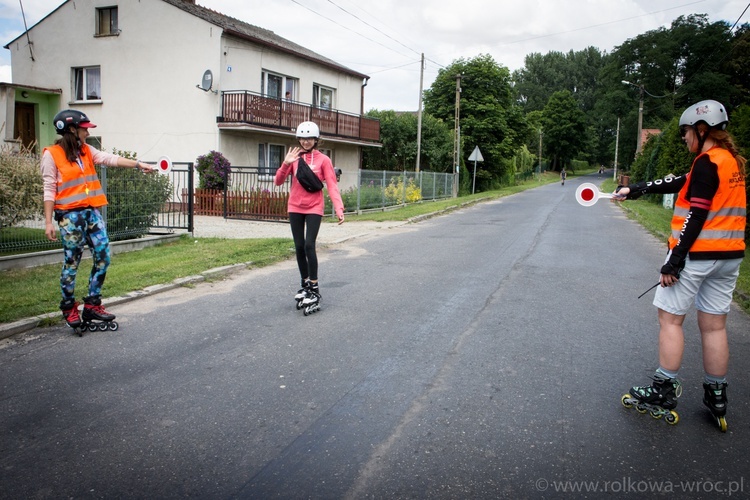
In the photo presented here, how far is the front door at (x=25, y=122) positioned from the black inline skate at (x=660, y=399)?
82.0 feet

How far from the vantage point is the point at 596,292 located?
751cm

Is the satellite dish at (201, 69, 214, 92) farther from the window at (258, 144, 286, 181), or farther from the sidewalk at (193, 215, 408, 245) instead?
the sidewalk at (193, 215, 408, 245)

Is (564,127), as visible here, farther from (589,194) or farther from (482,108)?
(589,194)

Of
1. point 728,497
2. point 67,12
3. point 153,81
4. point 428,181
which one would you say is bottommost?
point 728,497

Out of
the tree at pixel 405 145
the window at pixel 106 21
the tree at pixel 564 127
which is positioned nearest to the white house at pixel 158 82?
the window at pixel 106 21

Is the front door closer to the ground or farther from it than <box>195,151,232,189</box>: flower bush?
farther from it

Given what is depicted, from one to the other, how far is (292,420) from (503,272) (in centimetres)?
578

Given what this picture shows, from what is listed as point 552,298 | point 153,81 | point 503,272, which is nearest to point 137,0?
point 153,81

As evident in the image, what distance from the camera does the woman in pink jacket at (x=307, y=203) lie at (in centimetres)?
622

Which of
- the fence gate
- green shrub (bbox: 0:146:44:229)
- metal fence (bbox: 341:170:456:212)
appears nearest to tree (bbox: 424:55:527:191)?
metal fence (bbox: 341:170:456:212)

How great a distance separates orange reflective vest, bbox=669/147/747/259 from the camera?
3.48 meters

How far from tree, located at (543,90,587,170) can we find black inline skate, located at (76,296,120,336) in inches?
3613

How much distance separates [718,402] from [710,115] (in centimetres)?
175

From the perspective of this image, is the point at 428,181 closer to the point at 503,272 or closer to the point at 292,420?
the point at 503,272
